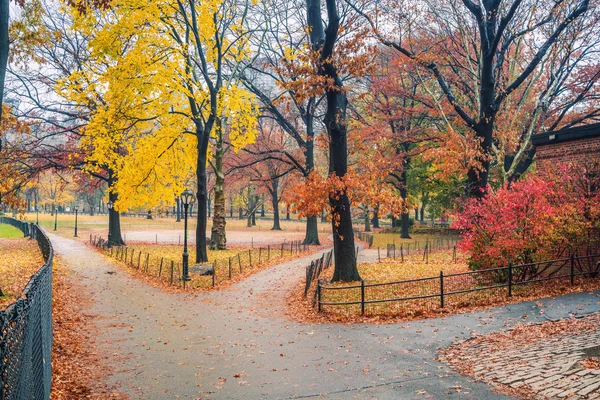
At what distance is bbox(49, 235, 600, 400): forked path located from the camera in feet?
23.4

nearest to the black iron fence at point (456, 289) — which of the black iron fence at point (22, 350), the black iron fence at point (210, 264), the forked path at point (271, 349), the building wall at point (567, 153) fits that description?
the forked path at point (271, 349)

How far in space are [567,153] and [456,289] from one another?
6718 mm

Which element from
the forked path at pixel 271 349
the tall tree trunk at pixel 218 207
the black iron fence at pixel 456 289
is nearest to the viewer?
the forked path at pixel 271 349

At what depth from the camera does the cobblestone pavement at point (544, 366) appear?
619 cm

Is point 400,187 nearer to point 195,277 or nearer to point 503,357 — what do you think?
point 195,277

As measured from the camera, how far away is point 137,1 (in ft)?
61.3

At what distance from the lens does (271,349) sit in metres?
9.52

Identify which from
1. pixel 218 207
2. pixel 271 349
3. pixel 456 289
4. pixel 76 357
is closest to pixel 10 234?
pixel 218 207

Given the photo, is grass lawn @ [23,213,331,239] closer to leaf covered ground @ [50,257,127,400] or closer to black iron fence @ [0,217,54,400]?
leaf covered ground @ [50,257,127,400]

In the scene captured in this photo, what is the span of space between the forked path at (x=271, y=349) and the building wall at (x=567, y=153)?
535 cm

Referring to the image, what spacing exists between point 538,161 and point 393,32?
8758 mm

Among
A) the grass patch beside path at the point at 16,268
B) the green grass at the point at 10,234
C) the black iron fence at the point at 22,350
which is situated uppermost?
the black iron fence at the point at 22,350

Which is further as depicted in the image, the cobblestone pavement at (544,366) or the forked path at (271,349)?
the forked path at (271,349)

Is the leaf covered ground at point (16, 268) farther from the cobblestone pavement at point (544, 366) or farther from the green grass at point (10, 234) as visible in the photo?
the cobblestone pavement at point (544, 366)
